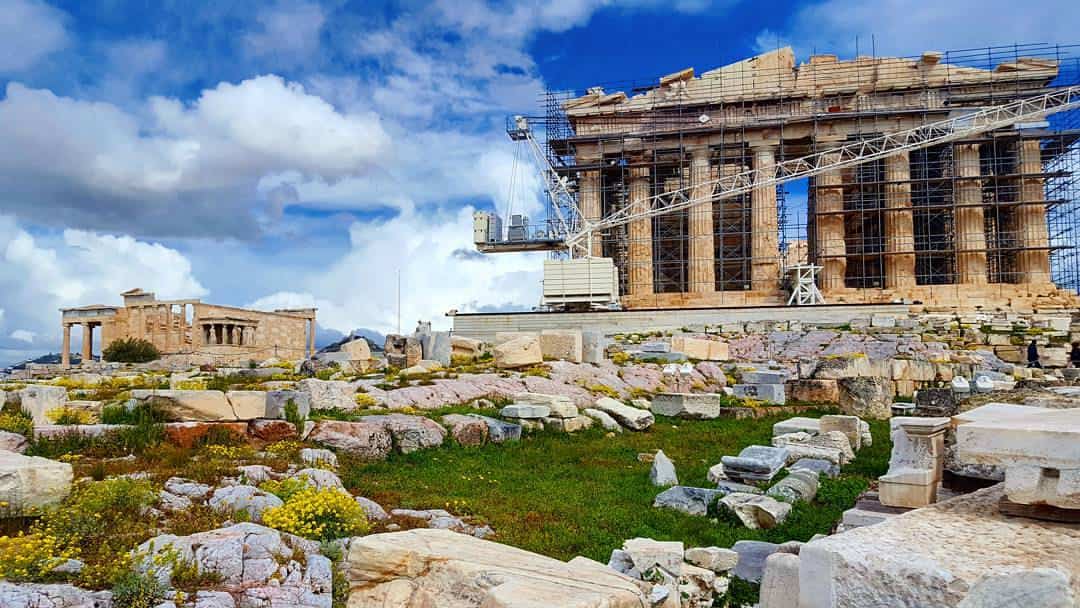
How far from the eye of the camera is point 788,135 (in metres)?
41.2

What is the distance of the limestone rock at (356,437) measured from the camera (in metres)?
9.80

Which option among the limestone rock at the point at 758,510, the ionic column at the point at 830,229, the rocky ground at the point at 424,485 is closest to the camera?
the rocky ground at the point at 424,485

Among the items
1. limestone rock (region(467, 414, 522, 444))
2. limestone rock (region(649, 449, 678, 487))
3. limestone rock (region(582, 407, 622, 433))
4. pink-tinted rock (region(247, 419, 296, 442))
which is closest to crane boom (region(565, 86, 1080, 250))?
limestone rock (region(582, 407, 622, 433))

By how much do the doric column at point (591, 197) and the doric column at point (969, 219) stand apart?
18759 millimetres

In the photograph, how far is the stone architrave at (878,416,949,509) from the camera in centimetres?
598

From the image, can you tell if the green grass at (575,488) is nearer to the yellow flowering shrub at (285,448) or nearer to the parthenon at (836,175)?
the yellow flowering shrub at (285,448)

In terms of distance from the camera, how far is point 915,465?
625 cm

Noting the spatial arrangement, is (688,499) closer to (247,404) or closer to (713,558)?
(713,558)

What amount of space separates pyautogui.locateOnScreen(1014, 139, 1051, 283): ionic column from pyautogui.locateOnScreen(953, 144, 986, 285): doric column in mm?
1824

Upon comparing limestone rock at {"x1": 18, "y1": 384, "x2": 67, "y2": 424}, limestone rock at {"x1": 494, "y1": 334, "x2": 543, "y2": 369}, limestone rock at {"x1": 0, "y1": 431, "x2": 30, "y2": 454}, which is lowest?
limestone rock at {"x1": 0, "y1": 431, "x2": 30, "y2": 454}

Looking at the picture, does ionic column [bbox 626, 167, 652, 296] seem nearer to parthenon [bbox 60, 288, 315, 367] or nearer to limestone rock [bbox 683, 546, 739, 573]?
parthenon [bbox 60, 288, 315, 367]

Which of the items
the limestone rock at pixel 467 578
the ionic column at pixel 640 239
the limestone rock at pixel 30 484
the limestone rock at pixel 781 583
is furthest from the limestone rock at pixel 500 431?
the ionic column at pixel 640 239

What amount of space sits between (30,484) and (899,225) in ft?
134

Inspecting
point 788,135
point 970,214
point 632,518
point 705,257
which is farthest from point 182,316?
point 970,214
